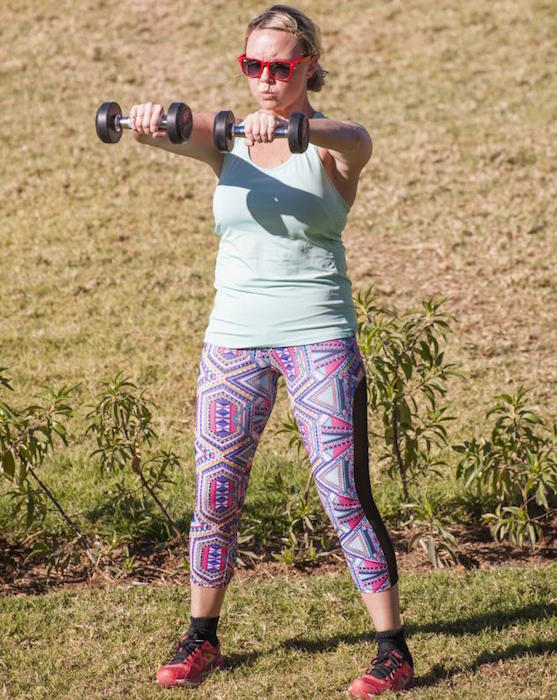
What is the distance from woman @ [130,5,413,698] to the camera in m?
3.60

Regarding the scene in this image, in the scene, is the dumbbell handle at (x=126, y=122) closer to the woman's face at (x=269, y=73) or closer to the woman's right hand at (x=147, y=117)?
the woman's right hand at (x=147, y=117)

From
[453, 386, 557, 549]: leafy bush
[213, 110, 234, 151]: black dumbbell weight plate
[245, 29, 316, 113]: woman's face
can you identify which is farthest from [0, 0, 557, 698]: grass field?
[245, 29, 316, 113]: woman's face

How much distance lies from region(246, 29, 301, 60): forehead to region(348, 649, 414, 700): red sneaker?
1.92 metres

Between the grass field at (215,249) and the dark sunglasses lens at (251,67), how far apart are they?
200 centimetres

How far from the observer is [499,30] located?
12289 mm

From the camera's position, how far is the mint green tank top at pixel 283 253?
3.58 metres

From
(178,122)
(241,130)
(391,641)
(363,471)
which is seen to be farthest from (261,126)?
(391,641)

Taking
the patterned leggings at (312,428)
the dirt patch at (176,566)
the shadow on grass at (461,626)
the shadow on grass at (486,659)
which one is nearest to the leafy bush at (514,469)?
the dirt patch at (176,566)

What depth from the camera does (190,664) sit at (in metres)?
3.89

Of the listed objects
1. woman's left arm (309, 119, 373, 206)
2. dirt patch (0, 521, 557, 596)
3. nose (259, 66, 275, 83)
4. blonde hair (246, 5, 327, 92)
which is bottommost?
dirt patch (0, 521, 557, 596)

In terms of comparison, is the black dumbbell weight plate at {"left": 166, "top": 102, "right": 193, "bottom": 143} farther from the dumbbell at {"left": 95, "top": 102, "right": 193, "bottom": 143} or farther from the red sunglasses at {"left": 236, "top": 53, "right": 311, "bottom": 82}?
the red sunglasses at {"left": 236, "top": 53, "right": 311, "bottom": 82}

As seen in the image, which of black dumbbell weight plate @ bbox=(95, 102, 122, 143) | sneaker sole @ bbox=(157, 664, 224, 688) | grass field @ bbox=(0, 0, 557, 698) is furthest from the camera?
grass field @ bbox=(0, 0, 557, 698)

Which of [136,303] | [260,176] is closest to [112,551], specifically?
[260,176]

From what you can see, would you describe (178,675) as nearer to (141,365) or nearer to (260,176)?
(260,176)
